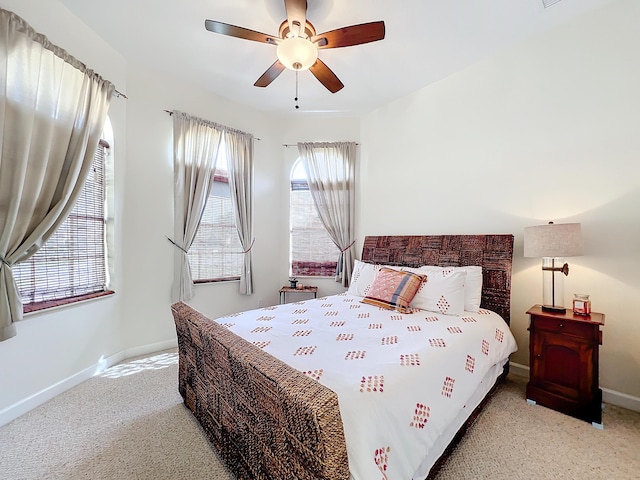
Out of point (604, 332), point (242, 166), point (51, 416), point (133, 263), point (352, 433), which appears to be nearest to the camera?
point (352, 433)

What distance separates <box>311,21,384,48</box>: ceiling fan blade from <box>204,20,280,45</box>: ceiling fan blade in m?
0.36

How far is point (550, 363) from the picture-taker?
2135 mm

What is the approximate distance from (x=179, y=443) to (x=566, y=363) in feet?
9.20

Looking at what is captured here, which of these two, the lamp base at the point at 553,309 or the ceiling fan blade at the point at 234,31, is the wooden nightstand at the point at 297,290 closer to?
the lamp base at the point at 553,309

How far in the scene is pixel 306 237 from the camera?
4.39 m

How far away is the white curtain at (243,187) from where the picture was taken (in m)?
3.79

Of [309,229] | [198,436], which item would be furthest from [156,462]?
[309,229]

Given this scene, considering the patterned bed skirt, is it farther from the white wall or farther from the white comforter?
the white wall

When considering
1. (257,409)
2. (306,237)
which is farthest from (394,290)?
(306,237)

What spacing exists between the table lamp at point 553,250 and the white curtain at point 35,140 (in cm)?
382

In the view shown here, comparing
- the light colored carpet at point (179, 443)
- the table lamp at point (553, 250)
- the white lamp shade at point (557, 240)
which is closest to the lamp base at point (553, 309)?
the table lamp at point (553, 250)

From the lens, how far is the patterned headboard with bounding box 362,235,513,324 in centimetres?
261

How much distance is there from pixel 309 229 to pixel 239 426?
3.18 m

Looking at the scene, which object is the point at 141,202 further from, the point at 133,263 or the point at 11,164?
the point at 11,164
